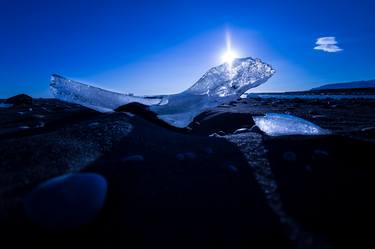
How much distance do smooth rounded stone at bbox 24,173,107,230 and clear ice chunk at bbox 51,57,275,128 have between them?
5.96 ft

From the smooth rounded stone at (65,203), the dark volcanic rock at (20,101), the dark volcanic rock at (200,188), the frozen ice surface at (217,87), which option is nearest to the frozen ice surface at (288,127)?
the dark volcanic rock at (200,188)

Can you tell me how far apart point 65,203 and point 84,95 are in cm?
236

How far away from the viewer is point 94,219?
33.9 inches

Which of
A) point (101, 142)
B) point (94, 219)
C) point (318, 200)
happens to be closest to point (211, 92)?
point (101, 142)

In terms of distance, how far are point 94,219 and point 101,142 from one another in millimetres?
869

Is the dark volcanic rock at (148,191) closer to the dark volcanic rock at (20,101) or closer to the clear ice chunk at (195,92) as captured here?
the clear ice chunk at (195,92)

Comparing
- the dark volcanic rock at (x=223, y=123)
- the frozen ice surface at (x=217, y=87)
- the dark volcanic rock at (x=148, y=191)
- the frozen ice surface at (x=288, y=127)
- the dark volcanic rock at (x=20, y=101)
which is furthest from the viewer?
the dark volcanic rock at (x=20, y=101)

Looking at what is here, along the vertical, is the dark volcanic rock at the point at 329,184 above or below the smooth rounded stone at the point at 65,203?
below

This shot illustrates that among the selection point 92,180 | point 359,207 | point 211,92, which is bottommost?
point 359,207

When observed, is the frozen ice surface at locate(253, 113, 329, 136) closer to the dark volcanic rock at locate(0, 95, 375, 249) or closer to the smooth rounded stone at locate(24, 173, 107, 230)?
the dark volcanic rock at locate(0, 95, 375, 249)

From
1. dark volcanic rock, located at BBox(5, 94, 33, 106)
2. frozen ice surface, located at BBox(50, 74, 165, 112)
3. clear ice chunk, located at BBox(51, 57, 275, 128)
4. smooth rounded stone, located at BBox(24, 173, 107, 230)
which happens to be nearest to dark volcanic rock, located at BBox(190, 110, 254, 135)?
clear ice chunk, located at BBox(51, 57, 275, 128)

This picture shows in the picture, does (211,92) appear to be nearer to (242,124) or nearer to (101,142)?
(242,124)

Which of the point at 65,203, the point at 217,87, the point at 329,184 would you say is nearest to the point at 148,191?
the point at 65,203

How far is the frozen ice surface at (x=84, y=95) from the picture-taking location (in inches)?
111
